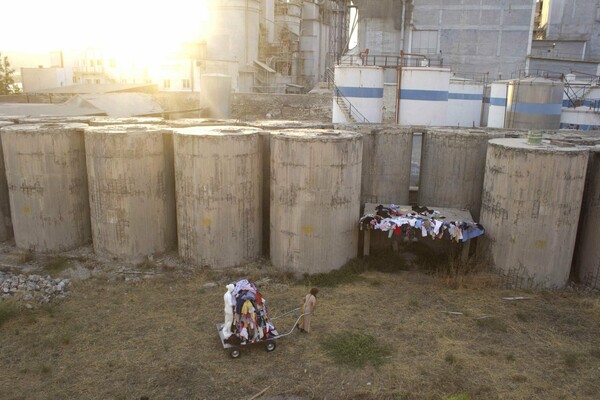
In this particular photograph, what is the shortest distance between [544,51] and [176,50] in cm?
3686

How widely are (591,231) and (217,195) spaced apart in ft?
32.0

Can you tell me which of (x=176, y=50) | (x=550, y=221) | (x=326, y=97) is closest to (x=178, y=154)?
(x=550, y=221)

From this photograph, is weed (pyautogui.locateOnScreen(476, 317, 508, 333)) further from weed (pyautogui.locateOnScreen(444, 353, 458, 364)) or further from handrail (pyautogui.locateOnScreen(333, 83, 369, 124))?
handrail (pyautogui.locateOnScreen(333, 83, 369, 124))

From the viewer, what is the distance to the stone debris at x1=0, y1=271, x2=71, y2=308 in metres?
11.6

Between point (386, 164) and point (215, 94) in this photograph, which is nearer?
point (386, 164)

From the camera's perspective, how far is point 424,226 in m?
13.0

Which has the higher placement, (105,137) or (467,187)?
(105,137)

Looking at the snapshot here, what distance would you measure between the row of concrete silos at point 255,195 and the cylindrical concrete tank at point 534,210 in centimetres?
3

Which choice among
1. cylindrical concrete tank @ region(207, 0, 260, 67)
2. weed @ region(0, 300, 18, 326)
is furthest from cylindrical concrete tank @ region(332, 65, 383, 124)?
cylindrical concrete tank @ region(207, 0, 260, 67)

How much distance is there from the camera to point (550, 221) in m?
12.4

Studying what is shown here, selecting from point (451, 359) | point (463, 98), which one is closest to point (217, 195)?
point (451, 359)

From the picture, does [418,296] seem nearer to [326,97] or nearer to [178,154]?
[178,154]

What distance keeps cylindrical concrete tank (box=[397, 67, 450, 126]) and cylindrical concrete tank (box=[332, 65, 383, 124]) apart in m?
1.75

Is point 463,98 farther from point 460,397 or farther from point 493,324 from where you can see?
point 460,397
